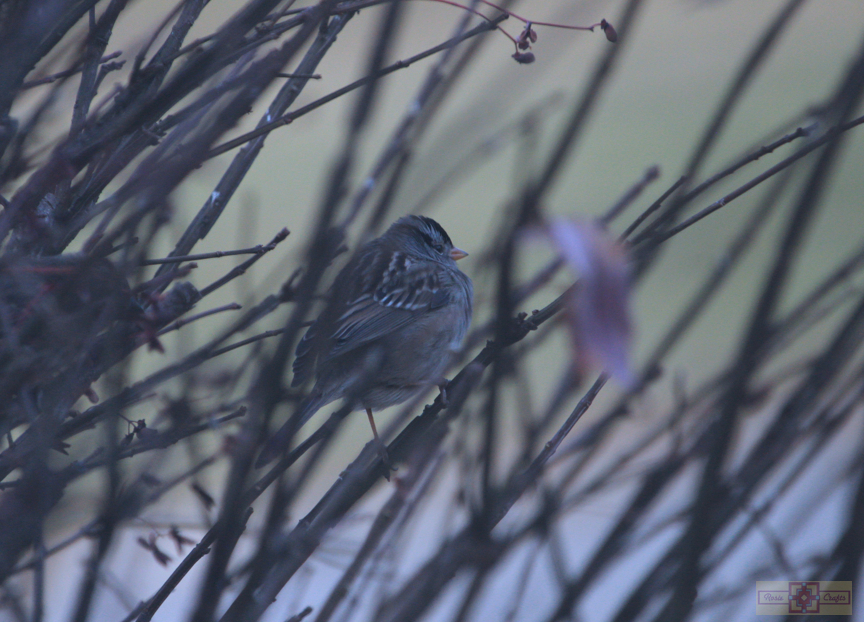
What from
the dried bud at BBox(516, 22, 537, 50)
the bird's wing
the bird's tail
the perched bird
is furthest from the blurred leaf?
the bird's wing

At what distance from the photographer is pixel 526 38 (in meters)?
2.53

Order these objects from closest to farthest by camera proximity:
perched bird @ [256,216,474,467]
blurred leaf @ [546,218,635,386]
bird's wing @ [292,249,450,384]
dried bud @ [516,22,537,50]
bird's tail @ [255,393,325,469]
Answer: blurred leaf @ [546,218,635,386] → bird's tail @ [255,393,325,469] → dried bud @ [516,22,537,50] → perched bird @ [256,216,474,467] → bird's wing @ [292,249,450,384]

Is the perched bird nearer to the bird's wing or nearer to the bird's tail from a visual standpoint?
the bird's wing

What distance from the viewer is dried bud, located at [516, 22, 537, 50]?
8.02 ft

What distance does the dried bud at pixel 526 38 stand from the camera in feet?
8.02

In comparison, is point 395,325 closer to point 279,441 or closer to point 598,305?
point 279,441

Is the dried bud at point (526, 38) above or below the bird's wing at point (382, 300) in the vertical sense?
below

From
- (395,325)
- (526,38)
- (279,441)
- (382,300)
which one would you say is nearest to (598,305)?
(279,441)

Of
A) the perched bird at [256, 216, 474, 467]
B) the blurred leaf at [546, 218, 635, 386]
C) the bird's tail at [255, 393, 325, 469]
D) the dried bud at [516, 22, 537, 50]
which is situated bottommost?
the blurred leaf at [546, 218, 635, 386]

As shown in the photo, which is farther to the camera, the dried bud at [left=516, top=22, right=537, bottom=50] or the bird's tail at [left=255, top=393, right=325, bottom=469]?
the dried bud at [left=516, top=22, right=537, bottom=50]

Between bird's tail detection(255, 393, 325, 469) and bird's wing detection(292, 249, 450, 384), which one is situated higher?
bird's wing detection(292, 249, 450, 384)

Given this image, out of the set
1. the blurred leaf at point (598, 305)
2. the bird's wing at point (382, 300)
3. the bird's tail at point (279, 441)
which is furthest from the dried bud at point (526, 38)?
the bird's wing at point (382, 300)

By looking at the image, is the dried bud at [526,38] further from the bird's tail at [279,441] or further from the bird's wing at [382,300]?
the bird's wing at [382,300]

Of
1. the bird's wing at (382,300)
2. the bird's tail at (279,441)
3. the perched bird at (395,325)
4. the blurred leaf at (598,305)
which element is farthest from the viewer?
the bird's wing at (382,300)
